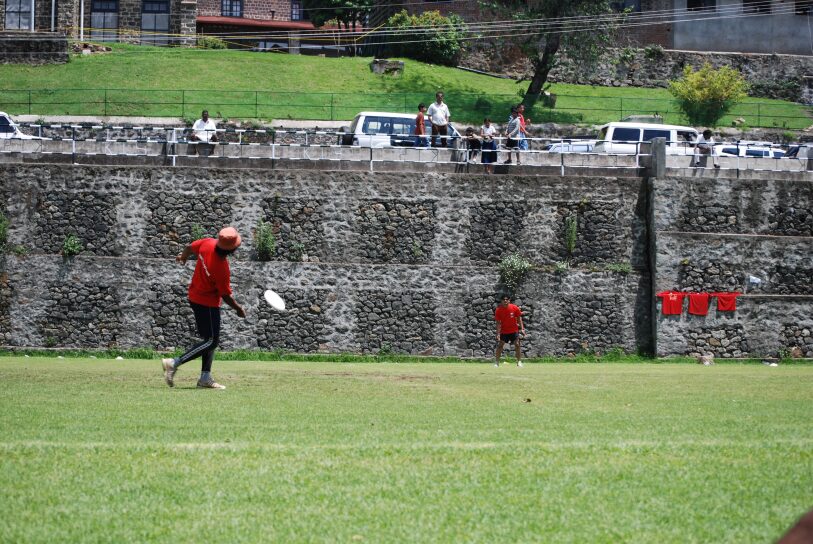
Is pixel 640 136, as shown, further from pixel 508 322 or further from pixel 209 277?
pixel 209 277

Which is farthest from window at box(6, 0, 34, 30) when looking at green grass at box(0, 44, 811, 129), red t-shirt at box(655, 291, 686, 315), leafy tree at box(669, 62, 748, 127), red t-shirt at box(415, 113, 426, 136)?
red t-shirt at box(655, 291, 686, 315)

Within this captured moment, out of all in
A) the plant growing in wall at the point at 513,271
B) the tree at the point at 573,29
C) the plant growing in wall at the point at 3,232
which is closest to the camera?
the plant growing in wall at the point at 3,232

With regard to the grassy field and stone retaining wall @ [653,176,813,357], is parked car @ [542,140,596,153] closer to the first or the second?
stone retaining wall @ [653,176,813,357]

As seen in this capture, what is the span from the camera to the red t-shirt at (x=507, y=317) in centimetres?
2438

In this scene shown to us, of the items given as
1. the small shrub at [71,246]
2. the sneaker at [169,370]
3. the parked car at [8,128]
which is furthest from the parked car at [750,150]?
the sneaker at [169,370]

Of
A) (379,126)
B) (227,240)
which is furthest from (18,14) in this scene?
(227,240)

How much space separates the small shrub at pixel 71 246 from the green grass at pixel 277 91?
14233 millimetres

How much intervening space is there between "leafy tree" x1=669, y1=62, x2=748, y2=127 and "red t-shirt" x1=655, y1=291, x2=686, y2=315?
1998 cm

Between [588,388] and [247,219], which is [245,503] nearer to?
[588,388]

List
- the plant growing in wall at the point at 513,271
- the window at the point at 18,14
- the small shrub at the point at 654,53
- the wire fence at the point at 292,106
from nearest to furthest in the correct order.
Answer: the plant growing in wall at the point at 513,271 < the wire fence at the point at 292,106 < the small shrub at the point at 654,53 < the window at the point at 18,14

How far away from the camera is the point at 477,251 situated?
29.3m

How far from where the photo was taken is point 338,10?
66.1 meters

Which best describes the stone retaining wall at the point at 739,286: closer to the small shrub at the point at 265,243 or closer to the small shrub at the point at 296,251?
the small shrub at the point at 296,251

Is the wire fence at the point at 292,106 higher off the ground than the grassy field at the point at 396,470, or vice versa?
the wire fence at the point at 292,106
